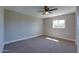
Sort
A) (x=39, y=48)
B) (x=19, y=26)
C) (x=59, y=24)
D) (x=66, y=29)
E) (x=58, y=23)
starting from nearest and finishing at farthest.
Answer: (x=39, y=48), (x=19, y=26), (x=66, y=29), (x=59, y=24), (x=58, y=23)

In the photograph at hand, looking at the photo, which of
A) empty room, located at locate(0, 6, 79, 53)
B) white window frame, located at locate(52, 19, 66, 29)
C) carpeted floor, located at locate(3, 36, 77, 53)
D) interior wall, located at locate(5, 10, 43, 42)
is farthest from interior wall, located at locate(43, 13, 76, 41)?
carpeted floor, located at locate(3, 36, 77, 53)

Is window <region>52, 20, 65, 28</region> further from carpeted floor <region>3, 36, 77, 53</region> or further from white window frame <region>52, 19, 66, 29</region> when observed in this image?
carpeted floor <region>3, 36, 77, 53</region>

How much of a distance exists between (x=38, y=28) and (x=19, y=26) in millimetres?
2417

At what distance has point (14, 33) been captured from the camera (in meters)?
4.36

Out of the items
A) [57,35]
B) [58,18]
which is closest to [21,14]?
[58,18]

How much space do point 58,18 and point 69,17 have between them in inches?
41.3

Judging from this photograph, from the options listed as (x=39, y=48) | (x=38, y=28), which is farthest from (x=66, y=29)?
(x=39, y=48)

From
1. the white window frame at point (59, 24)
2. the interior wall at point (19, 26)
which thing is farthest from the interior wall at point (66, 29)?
the interior wall at point (19, 26)

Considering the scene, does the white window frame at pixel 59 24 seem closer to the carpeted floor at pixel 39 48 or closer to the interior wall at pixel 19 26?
the interior wall at pixel 19 26

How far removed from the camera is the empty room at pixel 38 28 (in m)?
3.31

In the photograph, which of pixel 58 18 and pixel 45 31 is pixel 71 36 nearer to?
pixel 58 18

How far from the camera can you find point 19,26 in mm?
4691

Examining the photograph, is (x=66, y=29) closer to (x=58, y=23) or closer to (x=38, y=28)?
(x=58, y=23)
